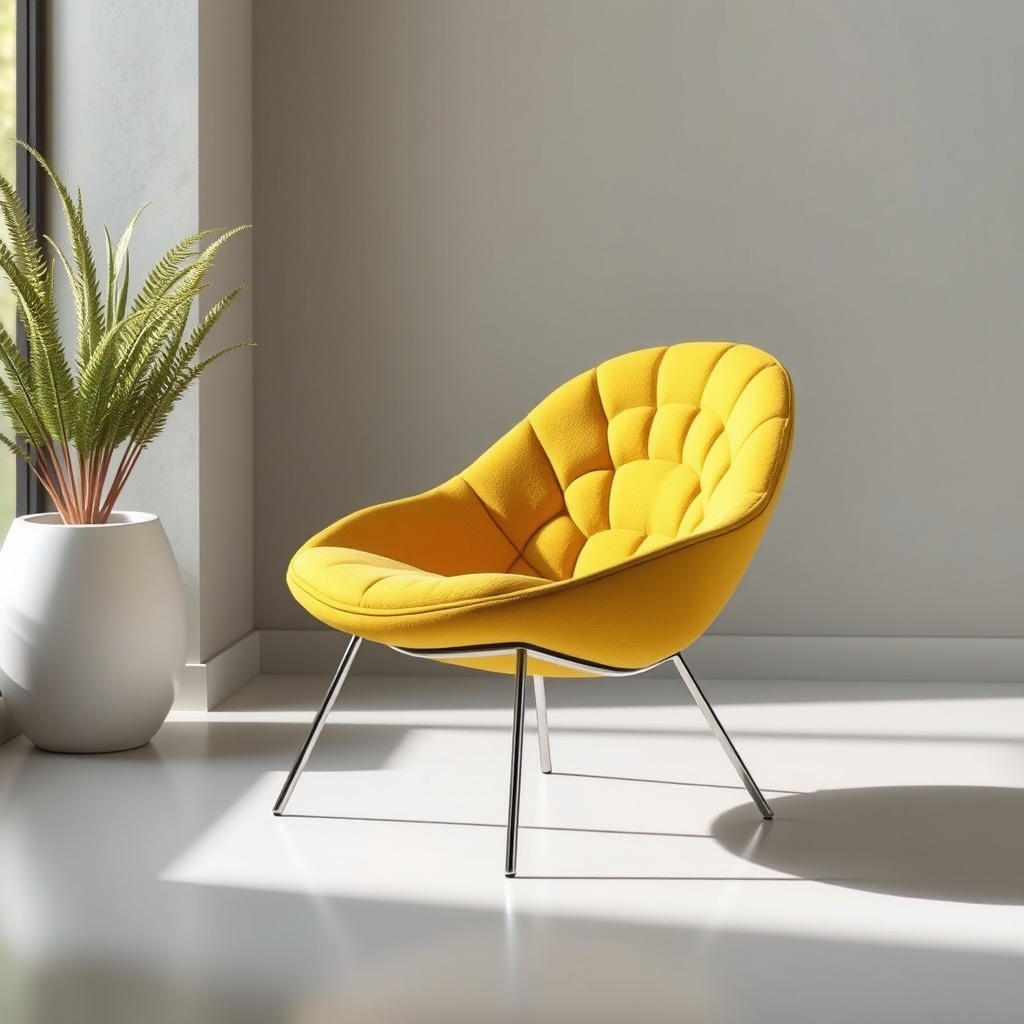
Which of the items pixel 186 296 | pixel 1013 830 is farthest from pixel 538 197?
pixel 1013 830

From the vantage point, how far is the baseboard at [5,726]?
2.85 m

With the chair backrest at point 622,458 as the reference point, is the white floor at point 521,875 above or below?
below

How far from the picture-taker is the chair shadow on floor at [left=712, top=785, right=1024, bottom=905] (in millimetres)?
2021

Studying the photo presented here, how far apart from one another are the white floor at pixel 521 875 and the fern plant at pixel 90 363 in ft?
1.98

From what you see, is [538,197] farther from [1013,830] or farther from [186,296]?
[1013,830]

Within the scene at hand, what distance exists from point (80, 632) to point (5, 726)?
1.13 ft

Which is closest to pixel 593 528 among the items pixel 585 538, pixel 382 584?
pixel 585 538

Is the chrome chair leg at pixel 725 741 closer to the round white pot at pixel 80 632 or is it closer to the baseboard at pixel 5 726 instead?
the round white pot at pixel 80 632

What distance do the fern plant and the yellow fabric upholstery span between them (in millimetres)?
634

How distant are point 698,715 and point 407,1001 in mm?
1675

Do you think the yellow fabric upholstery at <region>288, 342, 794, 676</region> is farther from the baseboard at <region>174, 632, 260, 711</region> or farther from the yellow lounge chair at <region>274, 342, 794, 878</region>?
the baseboard at <region>174, 632, 260, 711</region>

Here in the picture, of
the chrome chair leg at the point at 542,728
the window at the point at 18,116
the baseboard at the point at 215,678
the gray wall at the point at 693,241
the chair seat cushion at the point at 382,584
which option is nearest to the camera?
the chair seat cushion at the point at 382,584

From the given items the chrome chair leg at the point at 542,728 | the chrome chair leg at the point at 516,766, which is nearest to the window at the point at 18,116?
the chrome chair leg at the point at 542,728

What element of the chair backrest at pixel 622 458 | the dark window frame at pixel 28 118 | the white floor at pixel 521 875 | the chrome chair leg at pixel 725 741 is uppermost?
the dark window frame at pixel 28 118
